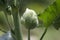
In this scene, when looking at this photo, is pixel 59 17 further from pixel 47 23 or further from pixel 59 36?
pixel 59 36

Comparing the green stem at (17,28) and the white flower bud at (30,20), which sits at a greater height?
the white flower bud at (30,20)

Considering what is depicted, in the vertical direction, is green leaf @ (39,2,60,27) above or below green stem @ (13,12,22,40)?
above

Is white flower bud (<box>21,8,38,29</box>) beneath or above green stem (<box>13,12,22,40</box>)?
above

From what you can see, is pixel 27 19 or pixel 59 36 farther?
pixel 59 36

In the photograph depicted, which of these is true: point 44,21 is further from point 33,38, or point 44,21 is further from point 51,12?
point 33,38

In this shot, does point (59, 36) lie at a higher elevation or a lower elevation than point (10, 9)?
higher

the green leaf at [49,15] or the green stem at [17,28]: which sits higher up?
the green leaf at [49,15]

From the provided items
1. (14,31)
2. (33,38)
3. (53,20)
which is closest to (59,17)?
(53,20)

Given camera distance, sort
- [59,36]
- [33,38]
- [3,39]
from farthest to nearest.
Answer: [59,36] < [33,38] < [3,39]

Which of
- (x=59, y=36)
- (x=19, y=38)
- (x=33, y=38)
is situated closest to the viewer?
(x=19, y=38)
